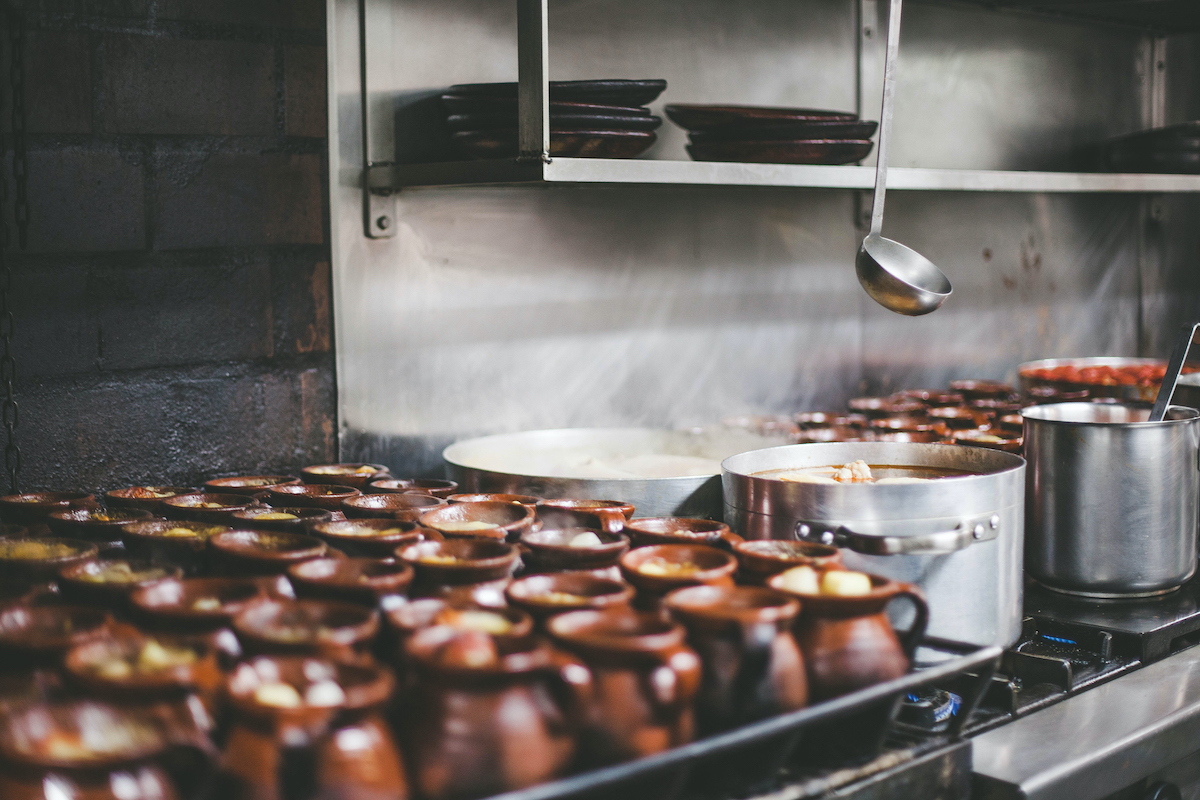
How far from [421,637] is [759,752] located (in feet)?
1.04

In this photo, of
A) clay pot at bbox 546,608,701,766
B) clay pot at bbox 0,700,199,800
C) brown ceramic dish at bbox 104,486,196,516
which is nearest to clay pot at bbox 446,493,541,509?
brown ceramic dish at bbox 104,486,196,516

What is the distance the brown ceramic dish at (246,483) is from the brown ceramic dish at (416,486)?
123mm

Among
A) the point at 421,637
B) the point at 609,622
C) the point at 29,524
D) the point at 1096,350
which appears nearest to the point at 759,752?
the point at 609,622

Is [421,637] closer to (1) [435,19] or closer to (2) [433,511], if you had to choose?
(2) [433,511]

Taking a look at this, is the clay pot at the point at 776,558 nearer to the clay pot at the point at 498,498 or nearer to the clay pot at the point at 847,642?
the clay pot at the point at 847,642

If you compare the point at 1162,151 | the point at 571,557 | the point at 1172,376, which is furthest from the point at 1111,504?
the point at 1162,151

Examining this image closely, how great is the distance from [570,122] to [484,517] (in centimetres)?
69

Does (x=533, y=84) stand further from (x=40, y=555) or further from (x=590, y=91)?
(x=40, y=555)

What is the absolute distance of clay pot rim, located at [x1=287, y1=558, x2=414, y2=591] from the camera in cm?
105

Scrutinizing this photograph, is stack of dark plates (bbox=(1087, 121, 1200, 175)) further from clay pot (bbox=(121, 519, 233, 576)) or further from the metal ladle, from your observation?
clay pot (bbox=(121, 519, 233, 576))

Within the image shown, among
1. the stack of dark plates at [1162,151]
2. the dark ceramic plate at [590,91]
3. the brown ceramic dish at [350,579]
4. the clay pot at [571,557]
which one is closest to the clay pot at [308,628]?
the brown ceramic dish at [350,579]

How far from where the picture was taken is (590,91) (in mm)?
1817

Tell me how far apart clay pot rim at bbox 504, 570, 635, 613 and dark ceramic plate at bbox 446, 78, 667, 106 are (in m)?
0.94

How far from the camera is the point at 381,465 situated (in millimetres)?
1997
